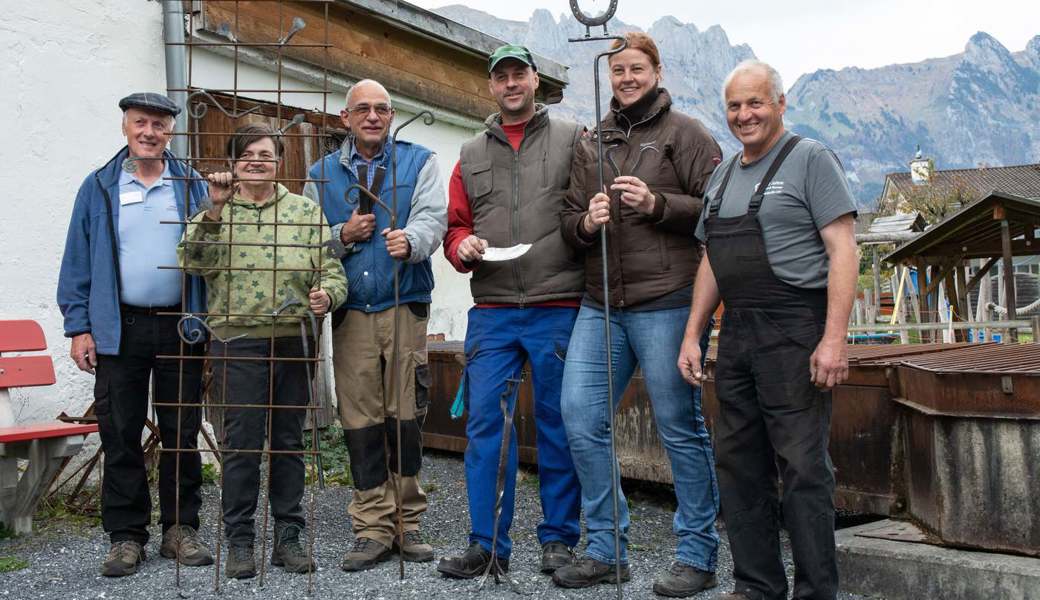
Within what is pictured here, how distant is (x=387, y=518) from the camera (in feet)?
14.9

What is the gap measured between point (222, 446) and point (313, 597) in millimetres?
857

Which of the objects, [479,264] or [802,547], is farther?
[479,264]

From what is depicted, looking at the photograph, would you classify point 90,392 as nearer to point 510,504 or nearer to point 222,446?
point 222,446

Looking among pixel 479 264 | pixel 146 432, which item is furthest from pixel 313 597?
pixel 146 432

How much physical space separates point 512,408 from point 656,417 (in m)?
0.62

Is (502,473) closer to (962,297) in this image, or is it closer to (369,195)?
(369,195)

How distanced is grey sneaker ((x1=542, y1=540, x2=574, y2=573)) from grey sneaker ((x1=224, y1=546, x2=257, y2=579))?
1.28 metres

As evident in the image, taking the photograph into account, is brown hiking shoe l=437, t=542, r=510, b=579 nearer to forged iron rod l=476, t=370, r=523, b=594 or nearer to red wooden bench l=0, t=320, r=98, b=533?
forged iron rod l=476, t=370, r=523, b=594

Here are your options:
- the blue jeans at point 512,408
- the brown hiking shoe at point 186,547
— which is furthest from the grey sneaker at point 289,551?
the blue jeans at point 512,408

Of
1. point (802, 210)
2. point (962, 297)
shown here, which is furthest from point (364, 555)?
point (962, 297)

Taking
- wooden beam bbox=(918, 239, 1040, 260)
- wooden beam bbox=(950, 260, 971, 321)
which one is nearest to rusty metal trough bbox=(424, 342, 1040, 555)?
wooden beam bbox=(918, 239, 1040, 260)

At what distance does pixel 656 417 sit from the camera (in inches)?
158

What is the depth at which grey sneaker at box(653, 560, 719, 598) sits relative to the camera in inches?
153

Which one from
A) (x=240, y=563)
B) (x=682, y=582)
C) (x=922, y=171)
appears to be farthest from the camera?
(x=922, y=171)
